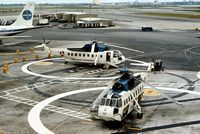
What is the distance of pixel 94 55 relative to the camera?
157ft

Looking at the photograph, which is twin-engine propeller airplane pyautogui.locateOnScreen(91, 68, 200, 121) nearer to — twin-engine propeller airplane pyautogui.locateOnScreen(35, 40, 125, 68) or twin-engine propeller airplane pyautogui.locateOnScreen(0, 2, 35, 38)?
twin-engine propeller airplane pyautogui.locateOnScreen(35, 40, 125, 68)

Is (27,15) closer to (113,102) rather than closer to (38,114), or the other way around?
(38,114)

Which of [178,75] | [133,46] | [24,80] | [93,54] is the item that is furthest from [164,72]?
[133,46]

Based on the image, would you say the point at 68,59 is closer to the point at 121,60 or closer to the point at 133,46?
the point at 121,60

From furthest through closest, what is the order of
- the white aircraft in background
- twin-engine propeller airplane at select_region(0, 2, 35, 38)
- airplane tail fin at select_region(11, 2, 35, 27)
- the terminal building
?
the terminal building < airplane tail fin at select_region(11, 2, 35, 27) < twin-engine propeller airplane at select_region(0, 2, 35, 38) < the white aircraft in background

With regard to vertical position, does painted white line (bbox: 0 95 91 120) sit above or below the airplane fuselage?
below

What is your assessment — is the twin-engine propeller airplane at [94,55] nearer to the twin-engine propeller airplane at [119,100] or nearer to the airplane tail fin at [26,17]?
the twin-engine propeller airplane at [119,100]

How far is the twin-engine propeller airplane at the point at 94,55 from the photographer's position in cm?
4731


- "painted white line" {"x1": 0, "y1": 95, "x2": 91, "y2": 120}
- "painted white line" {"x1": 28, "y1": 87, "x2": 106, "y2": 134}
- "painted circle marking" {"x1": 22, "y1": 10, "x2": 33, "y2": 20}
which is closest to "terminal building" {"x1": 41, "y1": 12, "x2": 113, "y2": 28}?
"painted circle marking" {"x1": 22, "y1": 10, "x2": 33, "y2": 20}

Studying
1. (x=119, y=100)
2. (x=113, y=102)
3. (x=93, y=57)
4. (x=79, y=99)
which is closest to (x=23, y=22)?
(x=93, y=57)

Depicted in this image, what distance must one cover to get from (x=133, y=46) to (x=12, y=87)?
37865mm

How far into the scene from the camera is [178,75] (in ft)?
147

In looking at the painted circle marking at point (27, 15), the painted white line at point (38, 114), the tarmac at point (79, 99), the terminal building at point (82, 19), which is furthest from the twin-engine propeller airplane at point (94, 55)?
the terminal building at point (82, 19)

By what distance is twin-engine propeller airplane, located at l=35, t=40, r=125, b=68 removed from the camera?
4731 centimetres
